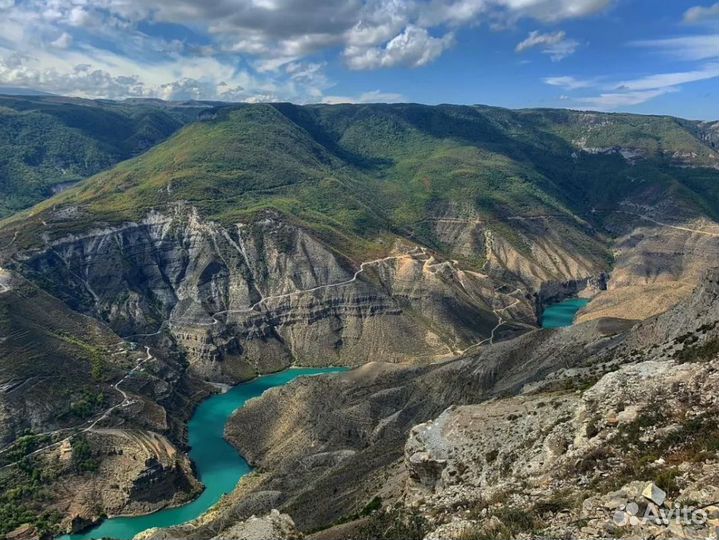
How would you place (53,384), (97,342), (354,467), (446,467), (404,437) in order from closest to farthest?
(446,467) < (354,467) < (404,437) < (53,384) < (97,342)

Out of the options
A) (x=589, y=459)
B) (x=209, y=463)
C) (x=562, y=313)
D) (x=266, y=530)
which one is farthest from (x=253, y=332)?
(x=589, y=459)

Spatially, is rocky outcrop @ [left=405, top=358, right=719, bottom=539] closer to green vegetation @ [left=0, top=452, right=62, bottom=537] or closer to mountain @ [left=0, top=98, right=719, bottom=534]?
mountain @ [left=0, top=98, right=719, bottom=534]

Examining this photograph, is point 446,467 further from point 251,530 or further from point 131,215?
point 131,215

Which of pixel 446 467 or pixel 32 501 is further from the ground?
pixel 446 467

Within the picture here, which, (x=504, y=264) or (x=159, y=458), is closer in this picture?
(x=159, y=458)

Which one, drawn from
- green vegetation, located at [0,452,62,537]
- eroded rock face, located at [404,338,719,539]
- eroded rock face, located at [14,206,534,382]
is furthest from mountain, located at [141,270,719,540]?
eroded rock face, located at [14,206,534,382]

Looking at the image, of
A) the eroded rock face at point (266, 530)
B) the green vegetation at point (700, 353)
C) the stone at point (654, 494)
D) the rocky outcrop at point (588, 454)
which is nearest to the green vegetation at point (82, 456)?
the eroded rock face at point (266, 530)

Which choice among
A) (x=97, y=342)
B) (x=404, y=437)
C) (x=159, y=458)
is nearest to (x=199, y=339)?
(x=97, y=342)
